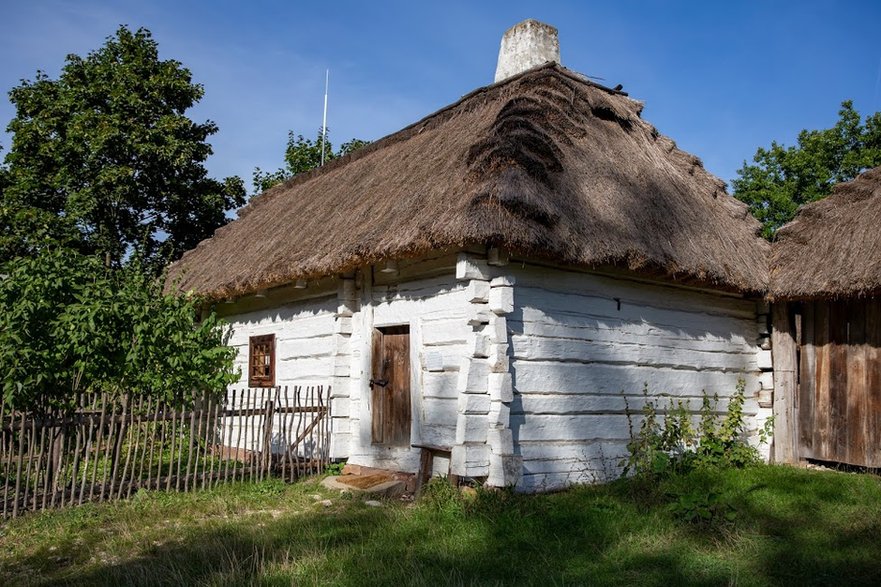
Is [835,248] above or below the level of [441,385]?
above

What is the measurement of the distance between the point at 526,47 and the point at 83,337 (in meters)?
7.65

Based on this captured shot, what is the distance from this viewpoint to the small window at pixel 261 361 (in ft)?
35.5

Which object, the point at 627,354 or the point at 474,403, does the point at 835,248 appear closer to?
the point at 627,354

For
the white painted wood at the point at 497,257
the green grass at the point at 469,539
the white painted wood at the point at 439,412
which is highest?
the white painted wood at the point at 497,257

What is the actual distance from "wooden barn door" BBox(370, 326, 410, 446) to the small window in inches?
102

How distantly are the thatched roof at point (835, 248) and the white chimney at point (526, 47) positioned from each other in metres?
4.46

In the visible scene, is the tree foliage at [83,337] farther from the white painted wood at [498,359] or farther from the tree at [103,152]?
the tree at [103,152]

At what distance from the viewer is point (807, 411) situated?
9.23 meters

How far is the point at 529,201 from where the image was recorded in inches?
Answer: 277

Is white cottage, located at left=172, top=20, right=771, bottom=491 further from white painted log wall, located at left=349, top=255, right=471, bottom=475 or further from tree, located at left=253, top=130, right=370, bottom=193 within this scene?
tree, located at left=253, top=130, right=370, bottom=193

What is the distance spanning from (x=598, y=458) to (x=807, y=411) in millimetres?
3167

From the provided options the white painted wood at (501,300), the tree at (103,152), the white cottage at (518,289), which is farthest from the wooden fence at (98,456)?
the tree at (103,152)

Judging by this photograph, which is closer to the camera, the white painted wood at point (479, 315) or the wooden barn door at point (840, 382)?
the white painted wood at point (479, 315)

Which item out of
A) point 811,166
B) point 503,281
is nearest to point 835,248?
point 503,281
